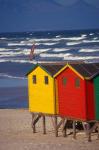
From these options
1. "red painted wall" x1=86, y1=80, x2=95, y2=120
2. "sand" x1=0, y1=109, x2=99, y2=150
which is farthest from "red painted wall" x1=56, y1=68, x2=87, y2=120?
"sand" x1=0, y1=109, x2=99, y2=150

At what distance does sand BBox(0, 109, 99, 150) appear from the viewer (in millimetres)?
18078

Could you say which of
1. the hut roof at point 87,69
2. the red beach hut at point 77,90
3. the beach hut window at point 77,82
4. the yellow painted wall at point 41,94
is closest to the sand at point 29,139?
the red beach hut at point 77,90

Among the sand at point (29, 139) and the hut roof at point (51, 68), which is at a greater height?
the hut roof at point (51, 68)

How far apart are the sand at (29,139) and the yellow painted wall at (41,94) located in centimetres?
91

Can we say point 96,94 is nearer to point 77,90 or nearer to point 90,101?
point 90,101

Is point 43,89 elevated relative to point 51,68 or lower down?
lower down

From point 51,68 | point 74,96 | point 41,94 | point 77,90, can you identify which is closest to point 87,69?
point 77,90

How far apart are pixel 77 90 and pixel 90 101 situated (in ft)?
2.00

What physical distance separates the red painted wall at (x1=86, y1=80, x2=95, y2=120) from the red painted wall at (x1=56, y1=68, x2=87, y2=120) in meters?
0.10

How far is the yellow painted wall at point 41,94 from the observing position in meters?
19.9

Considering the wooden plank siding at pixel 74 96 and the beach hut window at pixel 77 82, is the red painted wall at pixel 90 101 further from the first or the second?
the beach hut window at pixel 77 82

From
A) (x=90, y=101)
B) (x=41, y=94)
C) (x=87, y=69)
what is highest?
(x=87, y=69)

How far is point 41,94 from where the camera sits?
20.4m

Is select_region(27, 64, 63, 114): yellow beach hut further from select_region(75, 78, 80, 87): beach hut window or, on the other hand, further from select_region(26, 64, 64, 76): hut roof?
select_region(75, 78, 80, 87): beach hut window
